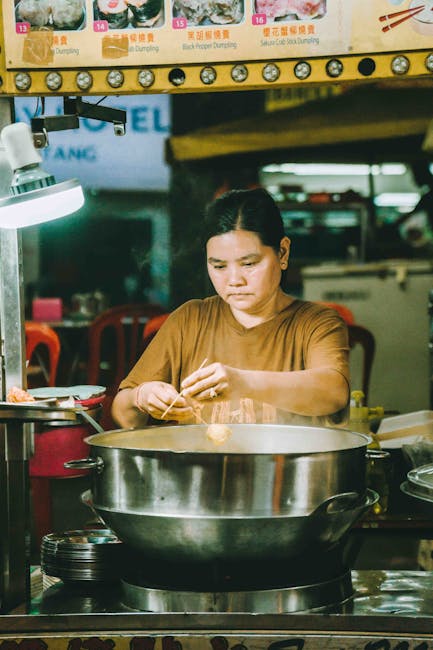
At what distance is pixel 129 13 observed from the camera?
199cm

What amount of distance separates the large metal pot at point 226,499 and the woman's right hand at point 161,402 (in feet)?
1.48

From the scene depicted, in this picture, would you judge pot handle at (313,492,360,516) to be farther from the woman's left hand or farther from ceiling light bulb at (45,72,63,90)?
ceiling light bulb at (45,72,63,90)

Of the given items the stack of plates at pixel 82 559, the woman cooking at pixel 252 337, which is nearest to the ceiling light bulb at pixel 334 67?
the woman cooking at pixel 252 337

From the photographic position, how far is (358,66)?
6.42ft

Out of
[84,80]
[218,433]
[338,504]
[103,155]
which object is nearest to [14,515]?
[218,433]

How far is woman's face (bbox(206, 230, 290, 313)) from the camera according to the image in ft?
7.31

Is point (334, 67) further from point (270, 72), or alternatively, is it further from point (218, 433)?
point (218, 433)

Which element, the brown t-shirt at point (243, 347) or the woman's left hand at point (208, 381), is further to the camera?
the brown t-shirt at point (243, 347)

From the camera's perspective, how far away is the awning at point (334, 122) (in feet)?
15.8

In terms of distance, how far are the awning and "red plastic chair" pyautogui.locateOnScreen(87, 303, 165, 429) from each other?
155 cm

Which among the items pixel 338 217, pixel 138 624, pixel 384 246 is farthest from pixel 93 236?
pixel 338 217

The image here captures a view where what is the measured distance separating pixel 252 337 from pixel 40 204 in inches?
27.6

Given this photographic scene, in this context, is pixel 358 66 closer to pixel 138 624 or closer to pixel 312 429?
pixel 312 429

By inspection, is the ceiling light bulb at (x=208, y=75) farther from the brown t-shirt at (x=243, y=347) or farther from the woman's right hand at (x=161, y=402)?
the woman's right hand at (x=161, y=402)
